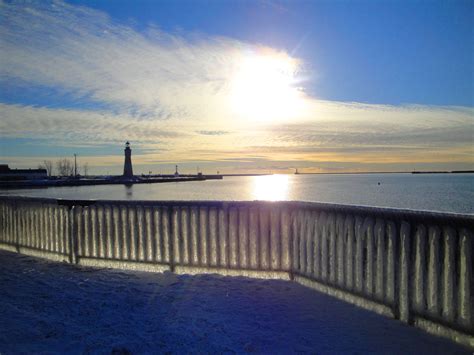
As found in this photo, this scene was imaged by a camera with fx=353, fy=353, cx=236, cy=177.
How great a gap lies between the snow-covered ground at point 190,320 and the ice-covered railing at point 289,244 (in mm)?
313

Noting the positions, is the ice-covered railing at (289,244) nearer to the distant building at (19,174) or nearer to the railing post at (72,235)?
the railing post at (72,235)

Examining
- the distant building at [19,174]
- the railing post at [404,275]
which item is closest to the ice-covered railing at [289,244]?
the railing post at [404,275]

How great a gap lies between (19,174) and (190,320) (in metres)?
134

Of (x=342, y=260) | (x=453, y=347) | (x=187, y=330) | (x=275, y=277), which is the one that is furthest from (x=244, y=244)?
(x=453, y=347)

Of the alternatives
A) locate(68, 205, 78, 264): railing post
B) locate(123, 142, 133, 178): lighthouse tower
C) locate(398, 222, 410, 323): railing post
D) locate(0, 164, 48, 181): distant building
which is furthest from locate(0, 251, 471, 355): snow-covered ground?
locate(0, 164, 48, 181): distant building

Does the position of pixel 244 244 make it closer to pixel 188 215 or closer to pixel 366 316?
pixel 188 215

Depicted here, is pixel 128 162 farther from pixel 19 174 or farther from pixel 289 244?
pixel 289 244

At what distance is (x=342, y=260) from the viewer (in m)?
5.77

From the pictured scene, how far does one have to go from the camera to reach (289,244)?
6727 millimetres

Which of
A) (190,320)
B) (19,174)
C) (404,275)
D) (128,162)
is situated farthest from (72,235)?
(19,174)

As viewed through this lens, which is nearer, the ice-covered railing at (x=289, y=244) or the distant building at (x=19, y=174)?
the ice-covered railing at (x=289, y=244)

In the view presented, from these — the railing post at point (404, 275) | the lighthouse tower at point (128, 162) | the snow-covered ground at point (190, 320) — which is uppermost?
the lighthouse tower at point (128, 162)

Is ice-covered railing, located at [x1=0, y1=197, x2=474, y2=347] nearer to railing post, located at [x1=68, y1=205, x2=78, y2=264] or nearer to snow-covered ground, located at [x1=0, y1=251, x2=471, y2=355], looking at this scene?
railing post, located at [x1=68, y1=205, x2=78, y2=264]

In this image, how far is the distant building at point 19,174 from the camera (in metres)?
111
